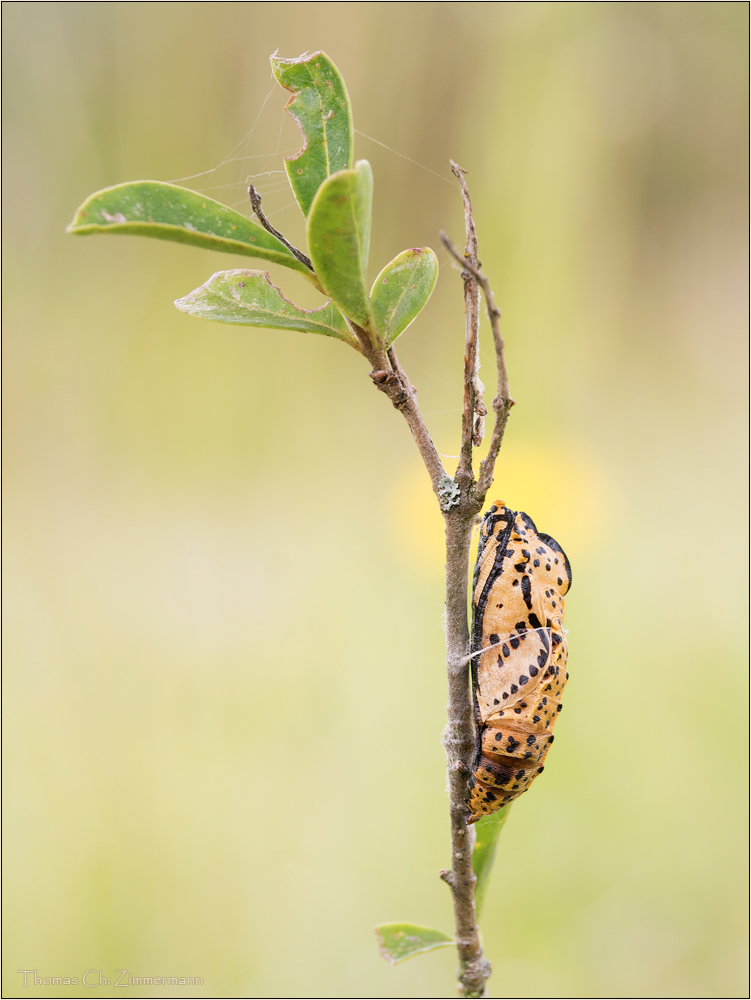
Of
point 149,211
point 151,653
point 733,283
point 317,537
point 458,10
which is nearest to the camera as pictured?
point 149,211

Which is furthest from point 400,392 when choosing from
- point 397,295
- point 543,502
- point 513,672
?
point 543,502

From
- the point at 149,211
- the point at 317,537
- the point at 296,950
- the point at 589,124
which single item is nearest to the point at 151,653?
the point at 317,537

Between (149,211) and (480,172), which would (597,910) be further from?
(480,172)

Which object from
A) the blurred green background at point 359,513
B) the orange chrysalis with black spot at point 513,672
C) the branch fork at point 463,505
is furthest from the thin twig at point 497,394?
the blurred green background at point 359,513

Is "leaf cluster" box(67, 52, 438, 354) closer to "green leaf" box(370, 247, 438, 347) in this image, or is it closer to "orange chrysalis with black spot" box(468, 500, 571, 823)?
"green leaf" box(370, 247, 438, 347)

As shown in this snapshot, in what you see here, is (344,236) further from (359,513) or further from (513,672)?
(359,513)

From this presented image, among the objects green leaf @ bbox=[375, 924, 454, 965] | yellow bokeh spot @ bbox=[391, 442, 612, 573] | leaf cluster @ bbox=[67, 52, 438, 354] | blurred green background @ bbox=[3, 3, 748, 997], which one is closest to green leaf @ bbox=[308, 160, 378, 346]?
leaf cluster @ bbox=[67, 52, 438, 354]

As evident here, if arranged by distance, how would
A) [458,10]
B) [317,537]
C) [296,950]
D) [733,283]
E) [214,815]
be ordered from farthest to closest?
[733,283] < [458,10] < [317,537] < [214,815] < [296,950]
